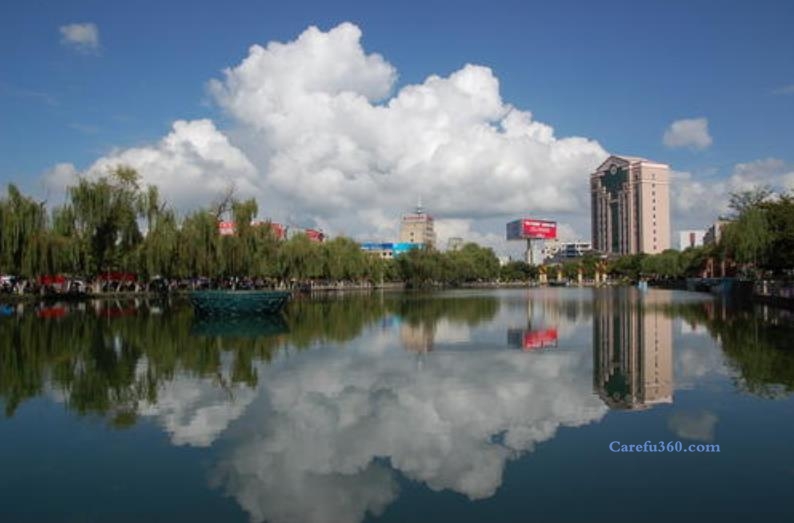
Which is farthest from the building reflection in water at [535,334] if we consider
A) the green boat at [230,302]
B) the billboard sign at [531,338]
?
the green boat at [230,302]

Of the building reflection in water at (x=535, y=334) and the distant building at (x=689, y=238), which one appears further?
the distant building at (x=689, y=238)

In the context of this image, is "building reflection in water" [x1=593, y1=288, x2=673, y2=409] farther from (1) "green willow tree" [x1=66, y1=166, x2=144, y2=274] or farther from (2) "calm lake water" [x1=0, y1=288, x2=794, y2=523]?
(1) "green willow tree" [x1=66, y1=166, x2=144, y2=274]

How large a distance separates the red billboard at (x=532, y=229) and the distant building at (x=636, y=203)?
15847 millimetres

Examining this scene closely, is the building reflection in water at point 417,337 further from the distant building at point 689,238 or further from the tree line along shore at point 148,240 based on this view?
the distant building at point 689,238

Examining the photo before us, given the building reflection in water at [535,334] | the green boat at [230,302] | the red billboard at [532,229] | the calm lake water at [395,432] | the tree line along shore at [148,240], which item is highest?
the red billboard at [532,229]

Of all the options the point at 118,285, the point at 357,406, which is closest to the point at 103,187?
the point at 118,285

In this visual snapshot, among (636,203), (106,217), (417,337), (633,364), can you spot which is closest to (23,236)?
(106,217)

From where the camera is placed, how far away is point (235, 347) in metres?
16.9

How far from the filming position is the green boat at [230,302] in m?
28.0

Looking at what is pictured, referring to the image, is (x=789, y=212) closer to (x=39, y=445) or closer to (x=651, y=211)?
(x=39, y=445)

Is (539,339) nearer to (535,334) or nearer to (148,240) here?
(535,334)

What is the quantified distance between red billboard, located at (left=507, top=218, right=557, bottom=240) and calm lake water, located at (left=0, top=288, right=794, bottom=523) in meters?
118

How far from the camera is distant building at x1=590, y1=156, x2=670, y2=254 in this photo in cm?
13512

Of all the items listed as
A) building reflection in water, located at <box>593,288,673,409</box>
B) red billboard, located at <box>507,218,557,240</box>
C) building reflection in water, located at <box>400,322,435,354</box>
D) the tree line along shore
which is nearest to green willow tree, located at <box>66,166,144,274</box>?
the tree line along shore
